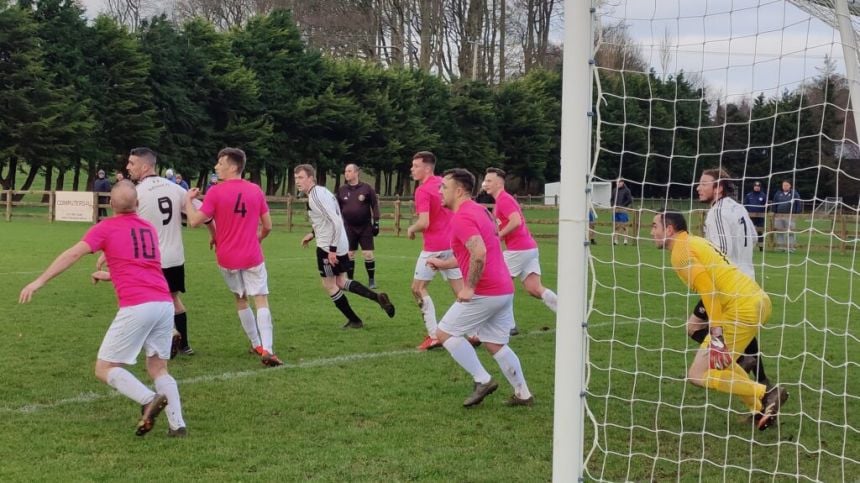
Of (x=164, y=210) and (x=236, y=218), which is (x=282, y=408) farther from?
(x=164, y=210)

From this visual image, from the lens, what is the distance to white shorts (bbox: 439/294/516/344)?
6477mm

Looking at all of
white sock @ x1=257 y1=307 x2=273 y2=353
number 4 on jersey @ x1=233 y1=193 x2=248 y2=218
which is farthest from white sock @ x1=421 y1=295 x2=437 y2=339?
number 4 on jersey @ x1=233 y1=193 x2=248 y2=218

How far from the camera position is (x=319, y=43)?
174ft

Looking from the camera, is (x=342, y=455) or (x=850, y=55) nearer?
(x=342, y=455)

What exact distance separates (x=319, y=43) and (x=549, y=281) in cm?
4086

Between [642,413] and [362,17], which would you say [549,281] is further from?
[362,17]

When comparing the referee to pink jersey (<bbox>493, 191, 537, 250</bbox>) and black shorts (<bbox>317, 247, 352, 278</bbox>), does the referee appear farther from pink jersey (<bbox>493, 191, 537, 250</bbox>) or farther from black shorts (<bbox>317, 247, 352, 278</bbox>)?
pink jersey (<bbox>493, 191, 537, 250</bbox>)

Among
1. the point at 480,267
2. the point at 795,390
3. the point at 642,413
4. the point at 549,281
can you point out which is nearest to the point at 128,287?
the point at 480,267

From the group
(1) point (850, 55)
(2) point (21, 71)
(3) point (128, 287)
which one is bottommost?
(3) point (128, 287)

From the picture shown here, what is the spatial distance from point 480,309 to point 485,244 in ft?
1.56

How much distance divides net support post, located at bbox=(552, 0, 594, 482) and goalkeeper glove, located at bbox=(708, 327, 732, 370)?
1883 millimetres

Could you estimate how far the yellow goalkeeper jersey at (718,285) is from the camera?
19.5 feet

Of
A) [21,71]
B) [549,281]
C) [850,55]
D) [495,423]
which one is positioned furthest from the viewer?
[21,71]

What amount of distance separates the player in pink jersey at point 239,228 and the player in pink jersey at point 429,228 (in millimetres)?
1754
